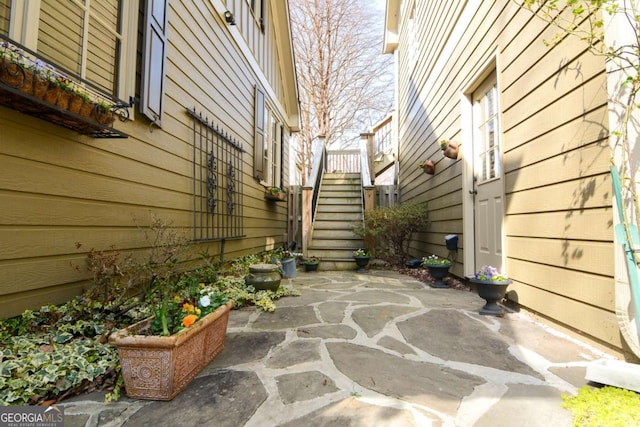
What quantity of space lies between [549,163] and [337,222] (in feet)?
13.9

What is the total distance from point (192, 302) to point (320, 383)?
89 centimetres

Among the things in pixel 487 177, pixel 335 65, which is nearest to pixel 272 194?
pixel 487 177

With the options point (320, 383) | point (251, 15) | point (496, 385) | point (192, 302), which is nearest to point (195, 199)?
point (192, 302)

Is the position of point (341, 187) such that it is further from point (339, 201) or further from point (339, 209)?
point (339, 209)

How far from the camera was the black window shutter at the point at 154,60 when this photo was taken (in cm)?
247

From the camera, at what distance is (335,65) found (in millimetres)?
12484

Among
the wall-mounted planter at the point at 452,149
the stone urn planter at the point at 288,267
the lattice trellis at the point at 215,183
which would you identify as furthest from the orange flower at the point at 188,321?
the wall-mounted planter at the point at 452,149

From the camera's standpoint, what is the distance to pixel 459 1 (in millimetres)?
3852

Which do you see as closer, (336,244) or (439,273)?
(439,273)

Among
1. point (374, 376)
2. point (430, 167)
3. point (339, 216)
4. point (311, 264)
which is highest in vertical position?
point (430, 167)

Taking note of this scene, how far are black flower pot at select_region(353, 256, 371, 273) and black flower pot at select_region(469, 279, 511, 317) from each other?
2.49m

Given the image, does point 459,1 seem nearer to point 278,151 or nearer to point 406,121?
point 406,121

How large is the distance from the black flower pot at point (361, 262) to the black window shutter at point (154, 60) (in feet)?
11.3

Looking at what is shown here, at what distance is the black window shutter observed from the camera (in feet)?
8.09
